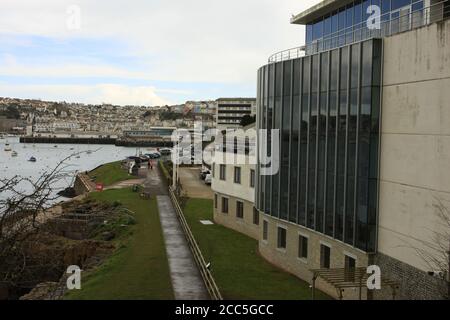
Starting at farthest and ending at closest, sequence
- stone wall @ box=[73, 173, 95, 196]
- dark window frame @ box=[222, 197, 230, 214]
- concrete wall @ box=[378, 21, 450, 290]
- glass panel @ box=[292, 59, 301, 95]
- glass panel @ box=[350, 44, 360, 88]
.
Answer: stone wall @ box=[73, 173, 95, 196]
dark window frame @ box=[222, 197, 230, 214]
glass panel @ box=[292, 59, 301, 95]
glass panel @ box=[350, 44, 360, 88]
concrete wall @ box=[378, 21, 450, 290]

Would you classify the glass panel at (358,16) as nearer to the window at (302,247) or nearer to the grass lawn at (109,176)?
the window at (302,247)

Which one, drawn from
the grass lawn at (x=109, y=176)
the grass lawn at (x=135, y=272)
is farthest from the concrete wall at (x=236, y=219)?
the grass lawn at (x=109, y=176)

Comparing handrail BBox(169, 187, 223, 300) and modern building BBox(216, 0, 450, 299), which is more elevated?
modern building BBox(216, 0, 450, 299)

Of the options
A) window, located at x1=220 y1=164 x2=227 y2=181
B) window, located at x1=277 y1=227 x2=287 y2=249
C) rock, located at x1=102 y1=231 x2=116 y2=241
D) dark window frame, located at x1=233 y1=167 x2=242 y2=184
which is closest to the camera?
window, located at x1=277 y1=227 x2=287 y2=249

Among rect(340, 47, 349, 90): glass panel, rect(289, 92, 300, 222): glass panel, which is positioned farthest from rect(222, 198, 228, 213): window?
rect(340, 47, 349, 90): glass panel

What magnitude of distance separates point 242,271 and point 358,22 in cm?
1265

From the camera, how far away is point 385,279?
19.6 m

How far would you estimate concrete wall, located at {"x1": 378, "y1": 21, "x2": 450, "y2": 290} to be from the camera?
16.8 meters

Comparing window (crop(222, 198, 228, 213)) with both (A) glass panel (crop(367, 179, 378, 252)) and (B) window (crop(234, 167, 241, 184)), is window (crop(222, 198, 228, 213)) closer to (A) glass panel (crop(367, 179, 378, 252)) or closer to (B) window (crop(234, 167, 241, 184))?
(B) window (crop(234, 167, 241, 184))

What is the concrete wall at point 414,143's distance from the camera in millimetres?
16766

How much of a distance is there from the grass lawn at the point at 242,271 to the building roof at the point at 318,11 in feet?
42.6

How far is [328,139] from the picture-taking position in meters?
23.1

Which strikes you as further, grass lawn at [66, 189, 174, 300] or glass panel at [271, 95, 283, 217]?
glass panel at [271, 95, 283, 217]
